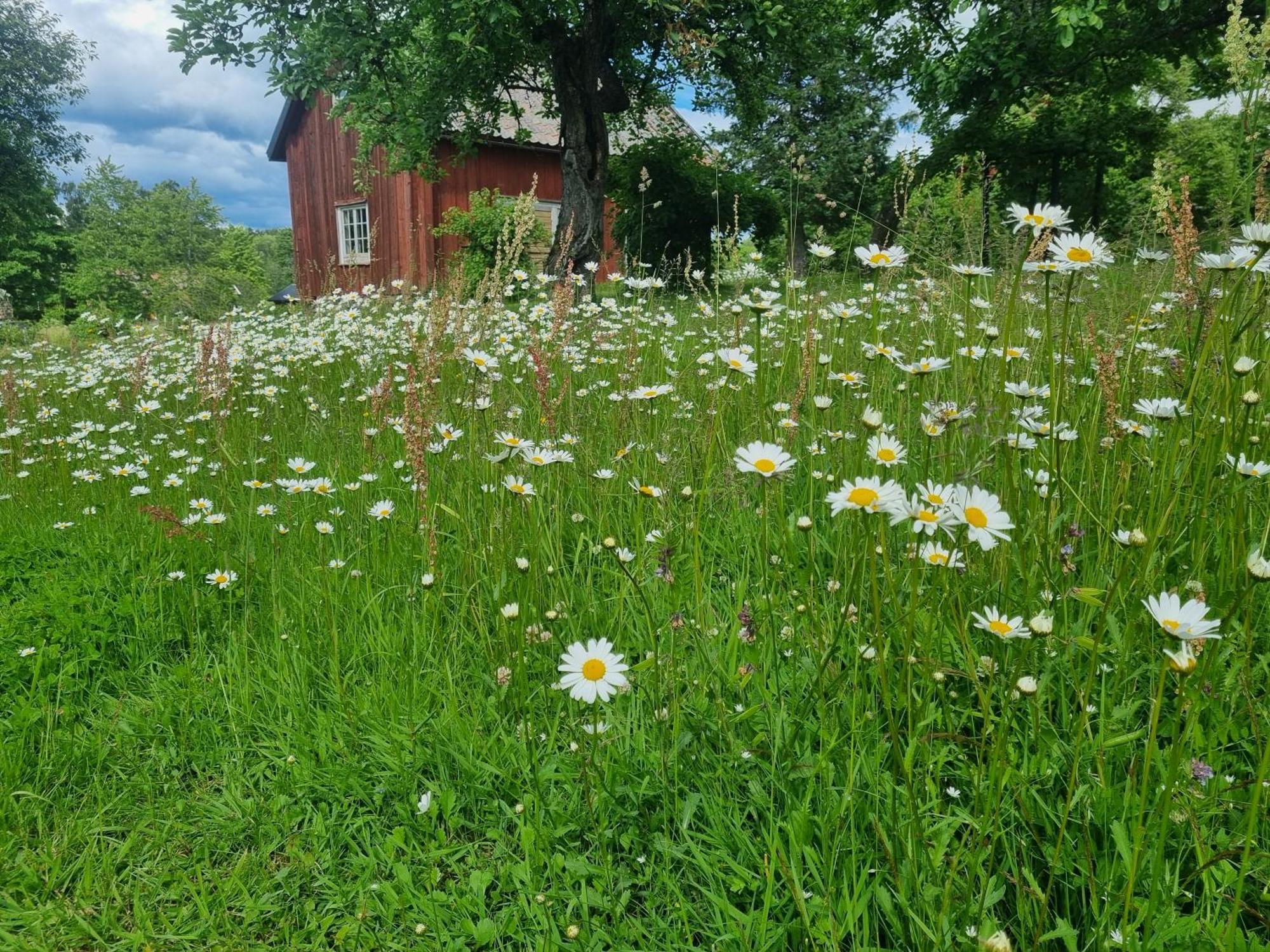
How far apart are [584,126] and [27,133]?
97.1 feet

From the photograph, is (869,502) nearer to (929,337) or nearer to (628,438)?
(628,438)

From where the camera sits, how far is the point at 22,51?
28750 mm

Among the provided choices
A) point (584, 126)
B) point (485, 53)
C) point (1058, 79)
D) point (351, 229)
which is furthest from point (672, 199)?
point (351, 229)

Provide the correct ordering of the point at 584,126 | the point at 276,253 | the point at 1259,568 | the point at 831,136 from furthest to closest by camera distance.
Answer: the point at 276,253 < the point at 831,136 < the point at 584,126 < the point at 1259,568

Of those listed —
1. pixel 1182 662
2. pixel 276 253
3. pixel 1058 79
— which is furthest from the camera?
pixel 276 253

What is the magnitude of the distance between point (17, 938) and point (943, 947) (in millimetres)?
1689

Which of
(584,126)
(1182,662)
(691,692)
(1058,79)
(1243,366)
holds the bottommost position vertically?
(691,692)

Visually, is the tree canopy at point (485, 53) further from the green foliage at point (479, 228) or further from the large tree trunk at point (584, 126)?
the green foliage at point (479, 228)

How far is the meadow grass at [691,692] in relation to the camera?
1234 millimetres

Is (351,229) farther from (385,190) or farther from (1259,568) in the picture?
(1259,568)

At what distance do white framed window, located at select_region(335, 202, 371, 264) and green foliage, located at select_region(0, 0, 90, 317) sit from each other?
653 inches

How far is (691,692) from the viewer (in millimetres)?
1719

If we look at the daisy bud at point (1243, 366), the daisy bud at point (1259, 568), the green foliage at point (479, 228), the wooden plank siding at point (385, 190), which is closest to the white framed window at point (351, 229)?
the wooden plank siding at point (385, 190)

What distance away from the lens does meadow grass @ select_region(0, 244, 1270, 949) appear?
1234mm
